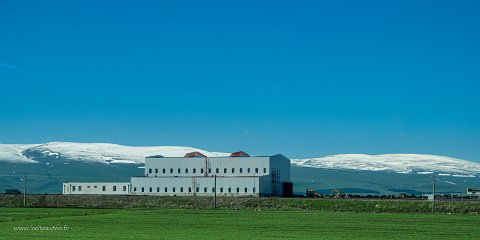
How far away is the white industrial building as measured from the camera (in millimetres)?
131500

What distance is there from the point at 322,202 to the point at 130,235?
59.0 metres

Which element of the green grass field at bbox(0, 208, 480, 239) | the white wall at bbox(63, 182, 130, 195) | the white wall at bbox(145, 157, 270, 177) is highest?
the white wall at bbox(145, 157, 270, 177)

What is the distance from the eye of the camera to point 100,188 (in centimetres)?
14550

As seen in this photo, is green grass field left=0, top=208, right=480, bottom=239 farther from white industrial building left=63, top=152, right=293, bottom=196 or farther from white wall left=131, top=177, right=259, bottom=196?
white industrial building left=63, top=152, right=293, bottom=196

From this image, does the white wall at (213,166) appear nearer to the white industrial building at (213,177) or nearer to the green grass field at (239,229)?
the white industrial building at (213,177)

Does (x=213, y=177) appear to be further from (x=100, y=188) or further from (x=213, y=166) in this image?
(x=100, y=188)

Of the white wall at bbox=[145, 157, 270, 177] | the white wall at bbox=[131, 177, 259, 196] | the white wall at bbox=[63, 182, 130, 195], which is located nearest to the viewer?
the white wall at bbox=[131, 177, 259, 196]

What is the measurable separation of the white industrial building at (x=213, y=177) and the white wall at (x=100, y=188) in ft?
3.37

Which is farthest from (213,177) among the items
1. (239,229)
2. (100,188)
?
(239,229)

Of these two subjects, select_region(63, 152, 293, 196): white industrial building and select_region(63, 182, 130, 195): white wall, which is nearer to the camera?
select_region(63, 152, 293, 196): white industrial building

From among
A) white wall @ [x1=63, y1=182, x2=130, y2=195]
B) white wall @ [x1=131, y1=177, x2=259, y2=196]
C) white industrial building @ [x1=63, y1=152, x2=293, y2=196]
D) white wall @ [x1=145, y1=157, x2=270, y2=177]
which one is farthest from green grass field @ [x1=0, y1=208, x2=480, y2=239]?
white wall @ [x1=63, y1=182, x2=130, y2=195]

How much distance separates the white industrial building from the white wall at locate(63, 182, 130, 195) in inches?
40.4

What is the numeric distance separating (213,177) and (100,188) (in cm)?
2509

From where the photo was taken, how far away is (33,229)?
2350 inches
